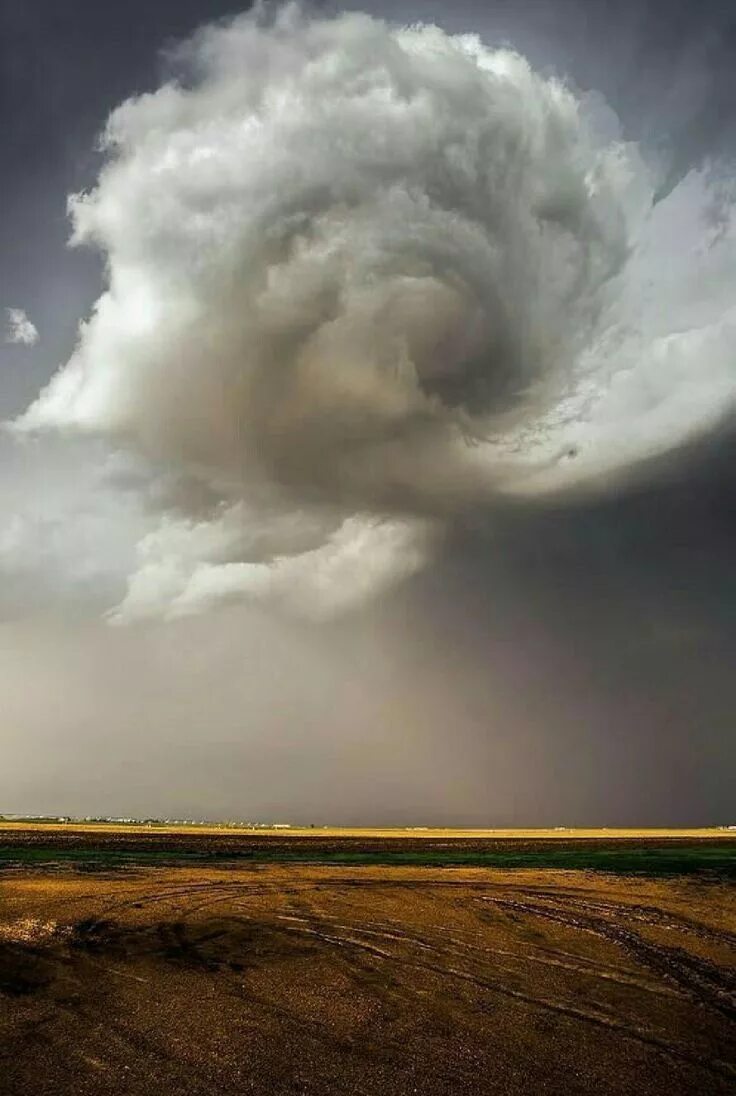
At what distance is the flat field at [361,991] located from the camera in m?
10.7

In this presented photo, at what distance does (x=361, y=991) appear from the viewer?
1480 centimetres

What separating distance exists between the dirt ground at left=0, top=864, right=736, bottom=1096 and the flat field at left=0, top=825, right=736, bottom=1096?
6 cm

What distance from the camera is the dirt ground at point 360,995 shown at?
1070 cm

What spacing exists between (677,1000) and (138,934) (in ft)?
50.3

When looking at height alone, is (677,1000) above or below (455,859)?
above

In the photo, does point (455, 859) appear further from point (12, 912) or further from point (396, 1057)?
point (396, 1057)

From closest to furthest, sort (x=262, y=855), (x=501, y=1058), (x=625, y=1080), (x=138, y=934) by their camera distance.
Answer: (x=625, y=1080)
(x=501, y=1058)
(x=138, y=934)
(x=262, y=855)

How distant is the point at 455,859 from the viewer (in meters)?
50.6

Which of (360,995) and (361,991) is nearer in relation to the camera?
(360,995)

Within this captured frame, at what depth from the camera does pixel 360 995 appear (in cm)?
1453

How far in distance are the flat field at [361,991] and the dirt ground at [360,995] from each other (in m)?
0.06

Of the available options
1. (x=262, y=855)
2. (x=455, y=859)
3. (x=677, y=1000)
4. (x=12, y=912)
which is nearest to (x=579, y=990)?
(x=677, y=1000)

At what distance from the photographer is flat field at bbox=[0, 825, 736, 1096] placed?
→ 1073 centimetres

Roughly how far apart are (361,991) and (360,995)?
11.1 inches
